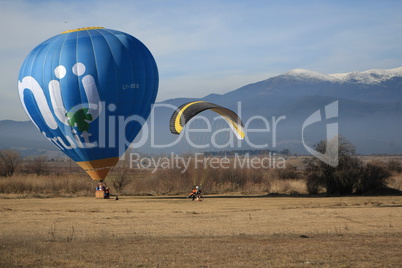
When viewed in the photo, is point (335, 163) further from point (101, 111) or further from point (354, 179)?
point (101, 111)

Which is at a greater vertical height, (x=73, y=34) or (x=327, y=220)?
(x=73, y=34)

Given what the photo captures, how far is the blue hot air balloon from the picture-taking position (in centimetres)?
4125

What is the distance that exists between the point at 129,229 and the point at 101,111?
17.7 metres

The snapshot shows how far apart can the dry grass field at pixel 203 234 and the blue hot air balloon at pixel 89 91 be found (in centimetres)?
466

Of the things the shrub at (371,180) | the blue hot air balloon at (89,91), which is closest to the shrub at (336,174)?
Answer: the shrub at (371,180)

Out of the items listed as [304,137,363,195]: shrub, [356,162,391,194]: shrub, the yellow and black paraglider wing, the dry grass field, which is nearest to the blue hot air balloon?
the yellow and black paraglider wing

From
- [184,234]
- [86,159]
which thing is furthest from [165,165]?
[184,234]

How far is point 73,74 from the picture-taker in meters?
41.1

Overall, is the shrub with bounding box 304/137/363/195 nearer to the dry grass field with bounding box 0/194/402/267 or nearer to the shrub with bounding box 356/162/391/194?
the shrub with bounding box 356/162/391/194

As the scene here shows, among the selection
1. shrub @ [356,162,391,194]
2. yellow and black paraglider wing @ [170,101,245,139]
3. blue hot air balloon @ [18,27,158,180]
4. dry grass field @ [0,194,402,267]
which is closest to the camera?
dry grass field @ [0,194,402,267]

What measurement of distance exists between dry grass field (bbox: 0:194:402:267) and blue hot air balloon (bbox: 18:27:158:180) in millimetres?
4660

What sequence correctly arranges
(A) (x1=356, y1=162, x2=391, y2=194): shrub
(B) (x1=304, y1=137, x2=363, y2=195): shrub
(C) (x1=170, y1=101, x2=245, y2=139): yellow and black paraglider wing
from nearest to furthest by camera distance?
(C) (x1=170, y1=101, x2=245, y2=139): yellow and black paraglider wing
(B) (x1=304, y1=137, x2=363, y2=195): shrub
(A) (x1=356, y1=162, x2=391, y2=194): shrub

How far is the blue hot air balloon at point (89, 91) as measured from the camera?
41250 mm

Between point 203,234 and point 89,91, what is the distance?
20728mm
